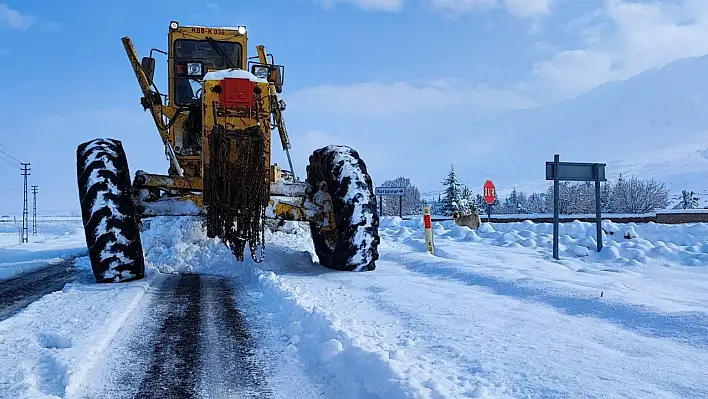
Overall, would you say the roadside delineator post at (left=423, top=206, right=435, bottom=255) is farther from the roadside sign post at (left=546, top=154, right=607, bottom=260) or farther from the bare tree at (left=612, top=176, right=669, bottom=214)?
the bare tree at (left=612, top=176, right=669, bottom=214)

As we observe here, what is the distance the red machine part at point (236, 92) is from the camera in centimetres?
719

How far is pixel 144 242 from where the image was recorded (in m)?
10.5

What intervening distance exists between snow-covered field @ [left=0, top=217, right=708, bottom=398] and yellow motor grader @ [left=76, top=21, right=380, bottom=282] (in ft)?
1.39

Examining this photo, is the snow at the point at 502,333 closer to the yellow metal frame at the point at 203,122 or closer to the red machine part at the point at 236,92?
the yellow metal frame at the point at 203,122

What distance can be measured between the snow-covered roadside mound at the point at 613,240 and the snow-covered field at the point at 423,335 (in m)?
4.03

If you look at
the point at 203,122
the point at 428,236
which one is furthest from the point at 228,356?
the point at 428,236

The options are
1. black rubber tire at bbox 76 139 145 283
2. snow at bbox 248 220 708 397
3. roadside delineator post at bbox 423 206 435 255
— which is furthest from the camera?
roadside delineator post at bbox 423 206 435 255

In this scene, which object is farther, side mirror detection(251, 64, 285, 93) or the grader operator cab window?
the grader operator cab window

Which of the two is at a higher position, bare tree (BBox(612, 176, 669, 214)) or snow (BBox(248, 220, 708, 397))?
bare tree (BBox(612, 176, 669, 214))

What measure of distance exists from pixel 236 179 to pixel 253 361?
3.41m

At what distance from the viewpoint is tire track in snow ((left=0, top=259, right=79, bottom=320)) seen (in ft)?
18.6

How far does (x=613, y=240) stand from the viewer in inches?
574

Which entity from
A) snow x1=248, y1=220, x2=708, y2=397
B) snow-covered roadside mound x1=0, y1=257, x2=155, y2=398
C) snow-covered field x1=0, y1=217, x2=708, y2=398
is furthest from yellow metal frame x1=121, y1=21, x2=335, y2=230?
snow-covered roadside mound x1=0, y1=257, x2=155, y2=398

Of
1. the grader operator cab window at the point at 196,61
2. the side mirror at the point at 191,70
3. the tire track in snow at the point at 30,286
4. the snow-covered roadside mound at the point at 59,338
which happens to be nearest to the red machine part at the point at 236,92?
→ the grader operator cab window at the point at 196,61
